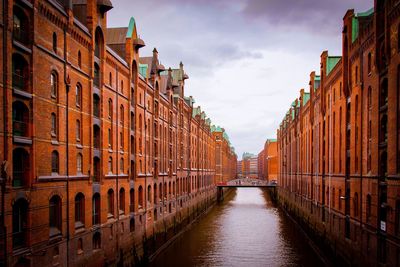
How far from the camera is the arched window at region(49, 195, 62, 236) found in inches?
733

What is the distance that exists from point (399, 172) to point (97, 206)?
1635 cm

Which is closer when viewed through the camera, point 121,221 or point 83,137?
point 83,137

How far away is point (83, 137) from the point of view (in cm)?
2175

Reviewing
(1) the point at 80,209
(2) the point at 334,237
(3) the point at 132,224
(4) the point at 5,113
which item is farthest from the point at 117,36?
(2) the point at 334,237

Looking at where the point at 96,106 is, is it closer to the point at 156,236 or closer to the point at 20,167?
the point at 20,167

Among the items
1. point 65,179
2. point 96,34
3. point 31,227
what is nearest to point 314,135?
point 96,34

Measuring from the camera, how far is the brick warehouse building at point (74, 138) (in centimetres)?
1567

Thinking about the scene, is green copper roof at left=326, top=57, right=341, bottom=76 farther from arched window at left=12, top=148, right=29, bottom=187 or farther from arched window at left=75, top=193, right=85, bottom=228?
arched window at left=12, top=148, right=29, bottom=187

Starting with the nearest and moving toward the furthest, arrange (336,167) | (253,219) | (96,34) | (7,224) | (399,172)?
1. (7,224)
2. (399,172)
3. (96,34)
4. (336,167)
5. (253,219)

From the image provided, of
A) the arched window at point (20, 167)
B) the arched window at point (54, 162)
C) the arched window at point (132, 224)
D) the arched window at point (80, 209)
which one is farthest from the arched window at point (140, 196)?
the arched window at point (20, 167)

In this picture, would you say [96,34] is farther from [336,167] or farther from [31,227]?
[336,167]

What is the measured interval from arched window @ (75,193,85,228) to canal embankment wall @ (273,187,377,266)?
51.7 feet

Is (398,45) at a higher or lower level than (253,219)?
higher

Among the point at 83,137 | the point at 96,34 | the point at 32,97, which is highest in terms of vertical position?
the point at 96,34
